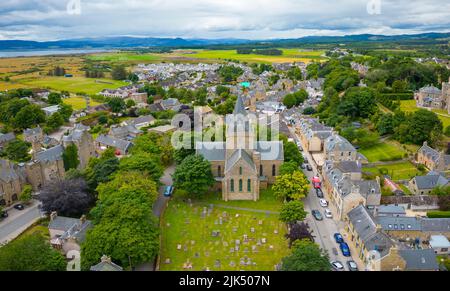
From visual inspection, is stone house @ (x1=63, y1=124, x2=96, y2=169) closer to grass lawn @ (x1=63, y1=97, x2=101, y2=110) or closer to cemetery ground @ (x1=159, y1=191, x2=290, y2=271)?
cemetery ground @ (x1=159, y1=191, x2=290, y2=271)

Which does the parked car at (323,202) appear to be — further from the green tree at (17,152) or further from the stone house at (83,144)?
the green tree at (17,152)

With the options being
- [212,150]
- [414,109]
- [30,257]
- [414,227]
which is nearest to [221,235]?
[212,150]

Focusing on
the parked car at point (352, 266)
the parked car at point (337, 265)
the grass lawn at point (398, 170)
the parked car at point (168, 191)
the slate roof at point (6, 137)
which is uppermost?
the slate roof at point (6, 137)

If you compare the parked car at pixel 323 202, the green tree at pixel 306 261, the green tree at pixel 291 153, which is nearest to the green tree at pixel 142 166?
the green tree at pixel 291 153

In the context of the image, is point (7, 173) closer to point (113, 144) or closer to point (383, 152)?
point (113, 144)
